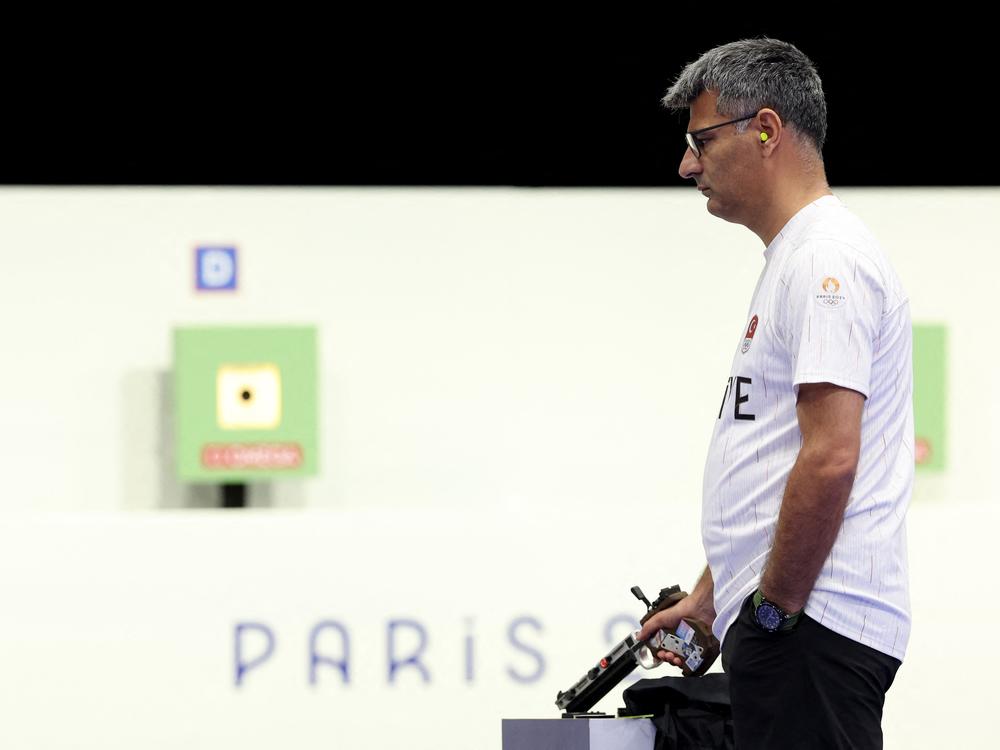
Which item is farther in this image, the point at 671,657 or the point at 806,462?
the point at 671,657

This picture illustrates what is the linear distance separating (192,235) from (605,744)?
2.28m

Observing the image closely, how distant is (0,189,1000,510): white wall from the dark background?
77 millimetres

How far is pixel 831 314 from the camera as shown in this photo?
1.25 metres

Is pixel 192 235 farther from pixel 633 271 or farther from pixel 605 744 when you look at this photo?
pixel 605 744

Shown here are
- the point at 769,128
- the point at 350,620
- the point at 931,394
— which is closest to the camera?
the point at 769,128

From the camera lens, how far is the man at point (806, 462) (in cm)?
125

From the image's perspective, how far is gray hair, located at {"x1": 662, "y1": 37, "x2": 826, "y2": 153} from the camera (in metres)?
1.39

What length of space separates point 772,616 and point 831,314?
11.2 inches

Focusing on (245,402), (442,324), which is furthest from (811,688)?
(442,324)

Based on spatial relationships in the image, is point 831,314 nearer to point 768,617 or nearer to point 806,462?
point 806,462

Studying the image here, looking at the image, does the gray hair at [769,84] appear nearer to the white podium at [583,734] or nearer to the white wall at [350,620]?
the white podium at [583,734]

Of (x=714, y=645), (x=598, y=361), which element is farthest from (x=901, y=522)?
(x=598, y=361)

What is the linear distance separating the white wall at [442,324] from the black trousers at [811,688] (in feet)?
7.35

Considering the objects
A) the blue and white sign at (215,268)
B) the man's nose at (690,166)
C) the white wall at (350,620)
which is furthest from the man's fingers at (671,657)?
the blue and white sign at (215,268)
